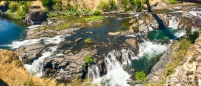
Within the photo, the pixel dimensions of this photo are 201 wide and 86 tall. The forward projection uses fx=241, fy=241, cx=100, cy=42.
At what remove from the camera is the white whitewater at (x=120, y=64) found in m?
46.3

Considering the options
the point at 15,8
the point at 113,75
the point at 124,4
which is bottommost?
the point at 113,75

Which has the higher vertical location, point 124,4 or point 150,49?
point 124,4

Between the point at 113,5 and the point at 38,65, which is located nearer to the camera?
the point at 38,65

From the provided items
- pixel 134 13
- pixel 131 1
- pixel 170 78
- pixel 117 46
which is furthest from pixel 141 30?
pixel 170 78

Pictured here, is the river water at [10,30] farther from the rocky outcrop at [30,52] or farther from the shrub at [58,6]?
the shrub at [58,6]

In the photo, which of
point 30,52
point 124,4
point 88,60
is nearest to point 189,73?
point 88,60

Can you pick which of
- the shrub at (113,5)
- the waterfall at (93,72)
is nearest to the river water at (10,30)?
the waterfall at (93,72)

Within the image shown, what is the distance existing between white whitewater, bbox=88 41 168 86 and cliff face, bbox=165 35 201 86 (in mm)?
11224

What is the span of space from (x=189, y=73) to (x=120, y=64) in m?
18.1

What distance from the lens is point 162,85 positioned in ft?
115

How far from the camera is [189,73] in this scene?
35.5m

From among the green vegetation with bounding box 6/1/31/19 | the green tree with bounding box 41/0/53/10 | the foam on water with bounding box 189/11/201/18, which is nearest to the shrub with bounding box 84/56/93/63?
the foam on water with bounding box 189/11/201/18

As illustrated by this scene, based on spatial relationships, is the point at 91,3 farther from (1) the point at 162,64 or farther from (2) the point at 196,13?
(1) the point at 162,64

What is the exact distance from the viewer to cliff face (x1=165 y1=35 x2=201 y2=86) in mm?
33344
